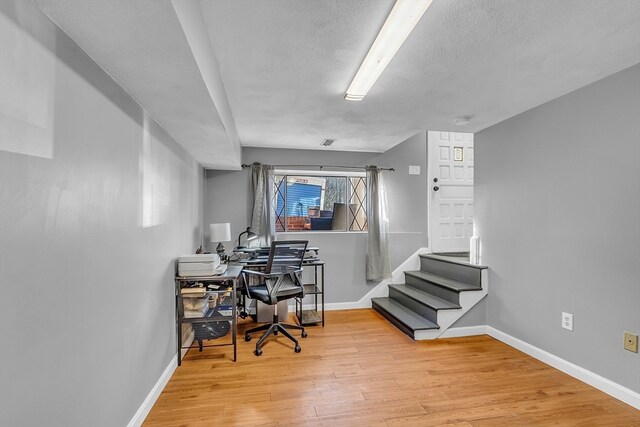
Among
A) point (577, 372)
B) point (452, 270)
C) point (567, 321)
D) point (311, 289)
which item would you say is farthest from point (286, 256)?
point (577, 372)

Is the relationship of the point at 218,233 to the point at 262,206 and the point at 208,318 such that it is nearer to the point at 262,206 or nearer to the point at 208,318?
the point at 262,206

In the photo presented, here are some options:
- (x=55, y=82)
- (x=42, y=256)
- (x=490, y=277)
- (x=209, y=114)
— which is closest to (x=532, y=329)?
(x=490, y=277)

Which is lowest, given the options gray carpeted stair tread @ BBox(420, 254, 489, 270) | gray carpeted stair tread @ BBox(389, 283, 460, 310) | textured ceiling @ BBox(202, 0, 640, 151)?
gray carpeted stair tread @ BBox(389, 283, 460, 310)

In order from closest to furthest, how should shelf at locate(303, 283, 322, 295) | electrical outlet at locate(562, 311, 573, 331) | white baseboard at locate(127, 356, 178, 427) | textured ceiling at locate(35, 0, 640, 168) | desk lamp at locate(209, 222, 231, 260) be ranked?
textured ceiling at locate(35, 0, 640, 168) → white baseboard at locate(127, 356, 178, 427) → electrical outlet at locate(562, 311, 573, 331) → desk lamp at locate(209, 222, 231, 260) → shelf at locate(303, 283, 322, 295)

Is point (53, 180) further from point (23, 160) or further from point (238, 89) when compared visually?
point (238, 89)

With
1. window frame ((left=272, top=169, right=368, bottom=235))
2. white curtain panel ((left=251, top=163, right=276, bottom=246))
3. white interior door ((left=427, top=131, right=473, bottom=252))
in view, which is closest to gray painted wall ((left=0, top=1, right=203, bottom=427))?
white curtain panel ((left=251, top=163, right=276, bottom=246))

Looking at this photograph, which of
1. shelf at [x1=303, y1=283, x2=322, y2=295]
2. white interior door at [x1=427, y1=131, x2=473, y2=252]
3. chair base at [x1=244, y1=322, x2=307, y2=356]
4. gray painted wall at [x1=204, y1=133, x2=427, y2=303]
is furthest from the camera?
white interior door at [x1=427, y1=131, x2=473, y2=252]

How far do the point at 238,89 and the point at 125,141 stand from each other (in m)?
0.95

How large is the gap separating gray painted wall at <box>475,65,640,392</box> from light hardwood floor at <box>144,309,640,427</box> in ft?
1.05

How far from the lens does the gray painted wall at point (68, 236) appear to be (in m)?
0.87

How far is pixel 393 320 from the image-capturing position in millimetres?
3504

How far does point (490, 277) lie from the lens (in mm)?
3199

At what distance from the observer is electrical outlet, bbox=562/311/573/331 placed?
237 cm

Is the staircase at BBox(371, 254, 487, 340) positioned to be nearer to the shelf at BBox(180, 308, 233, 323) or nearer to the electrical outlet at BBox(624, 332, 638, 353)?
the electrical outlet at BBox(624, 332, 638, 353)
